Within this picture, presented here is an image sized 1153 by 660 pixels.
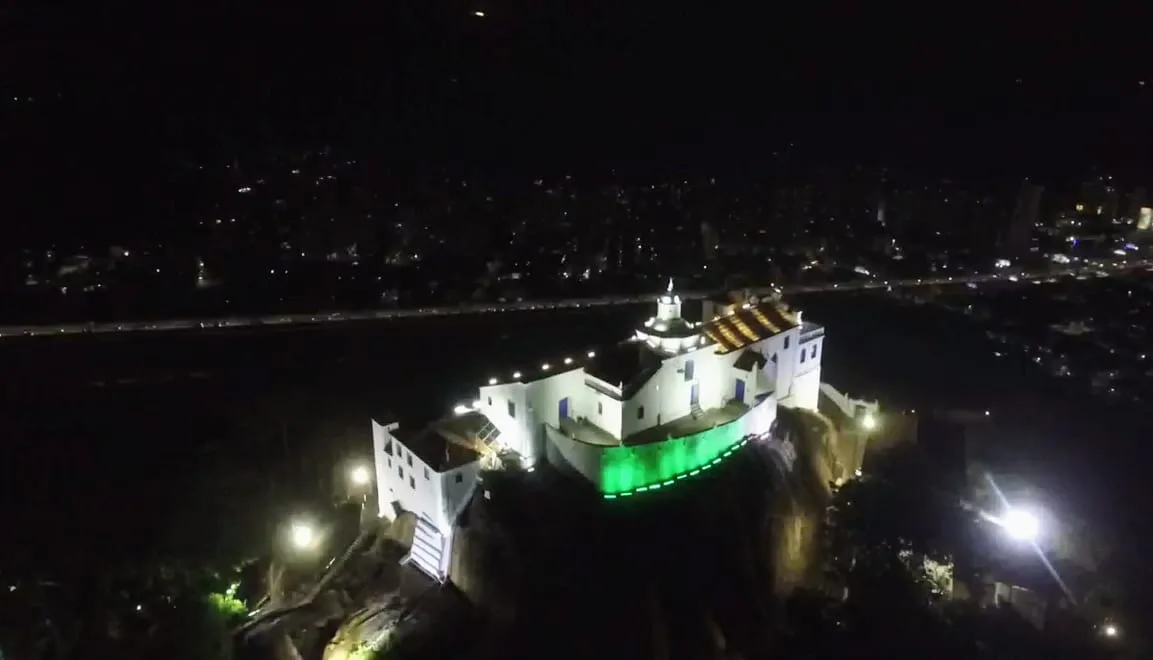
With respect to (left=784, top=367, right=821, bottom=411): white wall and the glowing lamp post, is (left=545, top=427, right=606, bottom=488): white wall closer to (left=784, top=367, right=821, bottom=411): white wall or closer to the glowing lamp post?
the glowing lamp post

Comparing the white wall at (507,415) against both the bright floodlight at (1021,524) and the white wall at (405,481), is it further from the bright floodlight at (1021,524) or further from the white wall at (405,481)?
the bright floodlight at (1021,524)

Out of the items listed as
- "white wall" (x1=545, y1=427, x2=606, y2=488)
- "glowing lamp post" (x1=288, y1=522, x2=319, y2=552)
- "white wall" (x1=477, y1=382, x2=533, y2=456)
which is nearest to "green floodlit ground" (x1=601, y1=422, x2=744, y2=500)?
"white wall" (x1=545, y1=427, x2=606, y2=488)

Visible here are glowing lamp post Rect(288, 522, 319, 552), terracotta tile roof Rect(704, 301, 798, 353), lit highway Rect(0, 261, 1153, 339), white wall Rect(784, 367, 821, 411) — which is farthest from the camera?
lit highway Rect(0, 261, 1153, 339)

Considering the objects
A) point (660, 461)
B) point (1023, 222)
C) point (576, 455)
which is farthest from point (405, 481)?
point (1023, 222)

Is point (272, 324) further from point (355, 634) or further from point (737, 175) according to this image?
point (737, 175)

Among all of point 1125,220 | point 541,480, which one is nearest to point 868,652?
point 541,480

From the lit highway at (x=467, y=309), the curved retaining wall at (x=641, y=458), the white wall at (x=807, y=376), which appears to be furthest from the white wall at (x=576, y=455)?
the lit highway at (x=467, y=309)

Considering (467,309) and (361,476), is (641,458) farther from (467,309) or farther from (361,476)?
(467,309)
